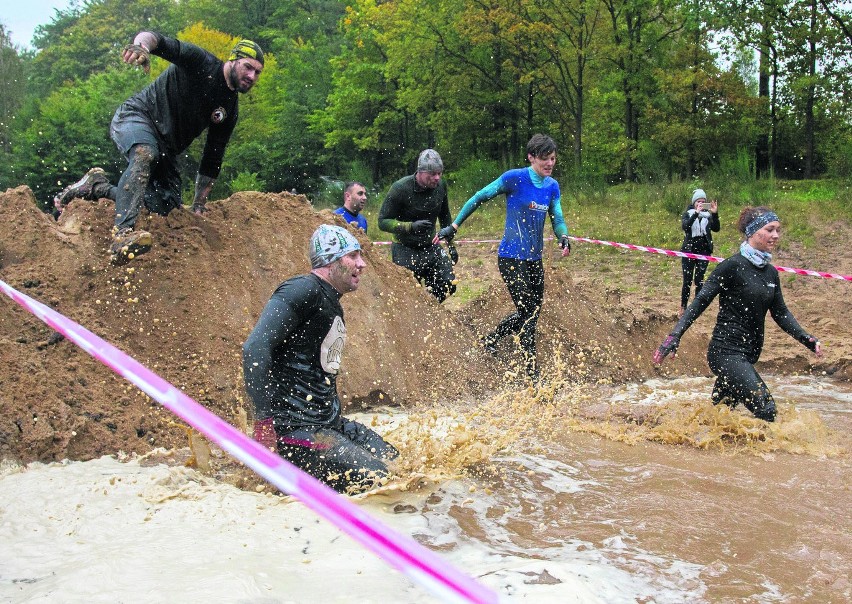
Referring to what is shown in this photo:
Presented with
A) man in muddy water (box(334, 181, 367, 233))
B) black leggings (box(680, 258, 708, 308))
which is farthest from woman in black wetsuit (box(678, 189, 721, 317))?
man in muddy water (box(334, 181, 367, 233))

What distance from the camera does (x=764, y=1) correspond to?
57.1 feet

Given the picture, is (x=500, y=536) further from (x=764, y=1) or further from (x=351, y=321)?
(x=764, y=1)

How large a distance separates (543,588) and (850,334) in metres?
8.25

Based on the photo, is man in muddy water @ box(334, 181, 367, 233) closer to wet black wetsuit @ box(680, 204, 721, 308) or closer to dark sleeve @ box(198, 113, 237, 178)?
dark sleeve @ box(198, 113, 237, 178)

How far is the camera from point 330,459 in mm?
4258

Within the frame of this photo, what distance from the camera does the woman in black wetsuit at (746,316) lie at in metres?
5.87

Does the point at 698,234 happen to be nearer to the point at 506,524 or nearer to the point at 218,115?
the point at 218,115

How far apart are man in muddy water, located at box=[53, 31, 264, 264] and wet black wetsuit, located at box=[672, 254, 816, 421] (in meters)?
3.65

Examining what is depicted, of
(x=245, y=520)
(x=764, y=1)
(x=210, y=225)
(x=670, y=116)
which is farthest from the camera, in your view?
(x=670, y=116)

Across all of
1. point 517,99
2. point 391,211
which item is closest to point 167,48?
point 391,211

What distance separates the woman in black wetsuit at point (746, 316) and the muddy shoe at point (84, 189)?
4.74m

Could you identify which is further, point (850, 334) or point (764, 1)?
point (764, 1)

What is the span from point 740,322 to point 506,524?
9.36 ft

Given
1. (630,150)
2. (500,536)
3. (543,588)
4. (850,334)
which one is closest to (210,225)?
(500,536)
